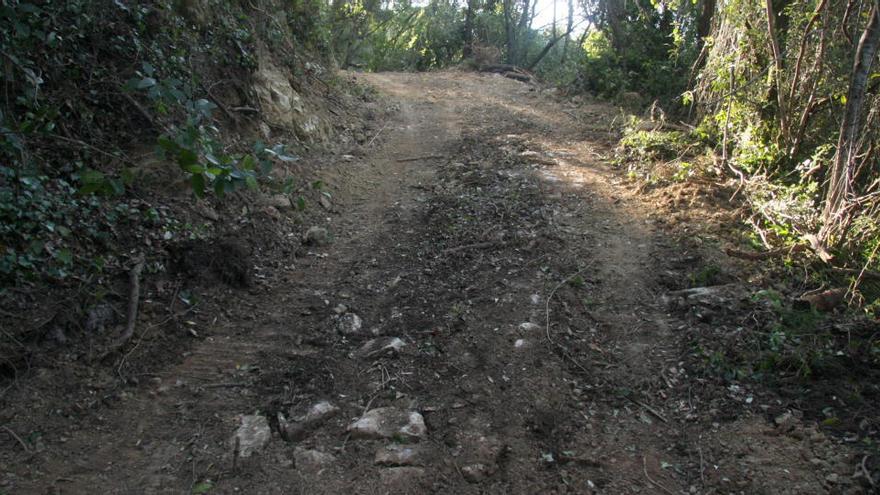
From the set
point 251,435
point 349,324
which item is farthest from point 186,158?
point 349,324

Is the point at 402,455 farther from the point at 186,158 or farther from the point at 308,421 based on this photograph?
the point at 186,158

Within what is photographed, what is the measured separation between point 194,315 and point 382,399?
158cm

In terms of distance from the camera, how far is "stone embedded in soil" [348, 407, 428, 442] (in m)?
3.10

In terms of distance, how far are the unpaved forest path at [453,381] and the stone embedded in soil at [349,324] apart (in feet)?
0.06

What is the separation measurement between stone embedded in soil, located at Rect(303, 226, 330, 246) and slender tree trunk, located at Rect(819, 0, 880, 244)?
442cm

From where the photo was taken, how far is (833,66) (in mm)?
5379

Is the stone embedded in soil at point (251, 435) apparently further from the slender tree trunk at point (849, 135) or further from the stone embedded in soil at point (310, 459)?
the slender tree trunk at point (849, 135)

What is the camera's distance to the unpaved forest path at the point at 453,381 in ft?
9.35

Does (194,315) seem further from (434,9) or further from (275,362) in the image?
(434,9)

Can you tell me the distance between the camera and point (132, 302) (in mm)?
3631

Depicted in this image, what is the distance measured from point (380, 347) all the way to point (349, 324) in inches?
15.8

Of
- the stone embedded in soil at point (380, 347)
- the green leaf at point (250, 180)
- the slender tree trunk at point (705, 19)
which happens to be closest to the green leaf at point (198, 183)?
the green leaf at point (250, 180)

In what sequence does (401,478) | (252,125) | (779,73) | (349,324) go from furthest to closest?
(252,125) → (779,73) → (349,324) → (401,478)

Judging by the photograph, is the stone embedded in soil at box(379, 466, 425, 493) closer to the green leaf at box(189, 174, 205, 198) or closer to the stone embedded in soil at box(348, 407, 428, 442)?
the stone embedded in soil at box(348, 407, 428, 442)
